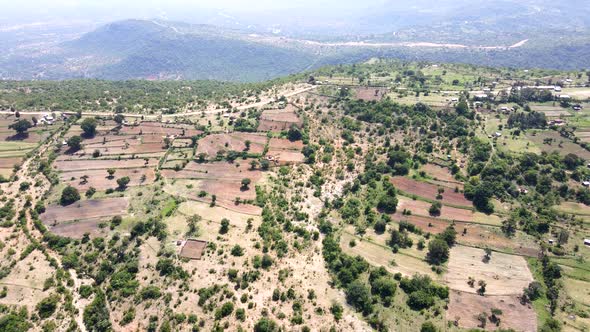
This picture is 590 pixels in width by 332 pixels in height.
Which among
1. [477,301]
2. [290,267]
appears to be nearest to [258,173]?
[290,267]

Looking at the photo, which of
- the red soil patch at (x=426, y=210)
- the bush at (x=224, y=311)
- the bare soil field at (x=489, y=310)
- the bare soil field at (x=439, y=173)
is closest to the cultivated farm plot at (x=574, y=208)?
the red soil patch at (x=426, y=210)

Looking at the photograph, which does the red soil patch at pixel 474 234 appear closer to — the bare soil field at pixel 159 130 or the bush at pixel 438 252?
the bush at pixel 438 252

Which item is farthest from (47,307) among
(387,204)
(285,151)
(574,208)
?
(574,208)

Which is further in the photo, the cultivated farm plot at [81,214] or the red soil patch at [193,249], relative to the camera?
the cultivated farm plot at [81,214]

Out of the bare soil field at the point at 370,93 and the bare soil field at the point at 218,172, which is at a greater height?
the bare soil field at the point at 370,93

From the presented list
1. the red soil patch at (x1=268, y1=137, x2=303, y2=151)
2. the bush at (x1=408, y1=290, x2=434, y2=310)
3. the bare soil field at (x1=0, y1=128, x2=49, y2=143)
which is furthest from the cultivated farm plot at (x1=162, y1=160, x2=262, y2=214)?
the bare soil field at (x1=0, y1=128, x2=49, y2=143)

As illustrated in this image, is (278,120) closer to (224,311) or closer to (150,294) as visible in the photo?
(150,294)

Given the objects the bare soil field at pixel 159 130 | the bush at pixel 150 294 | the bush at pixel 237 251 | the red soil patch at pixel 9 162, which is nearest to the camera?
the bush at pixel 150 294

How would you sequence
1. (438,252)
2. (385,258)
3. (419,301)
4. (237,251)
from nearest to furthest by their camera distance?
(419,301)
(438,252)
(237,251)
(385,258)
